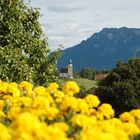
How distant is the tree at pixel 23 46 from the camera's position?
70.0 feet

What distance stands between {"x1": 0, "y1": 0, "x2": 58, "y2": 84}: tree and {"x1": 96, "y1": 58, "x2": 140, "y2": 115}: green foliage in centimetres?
3486

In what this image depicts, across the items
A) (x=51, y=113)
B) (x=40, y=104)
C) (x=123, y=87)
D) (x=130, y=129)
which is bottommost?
(x=123, y=87)

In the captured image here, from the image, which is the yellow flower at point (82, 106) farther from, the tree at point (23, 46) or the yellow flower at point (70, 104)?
the tree at point (23, 46)

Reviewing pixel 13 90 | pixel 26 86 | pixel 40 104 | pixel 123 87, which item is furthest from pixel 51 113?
pixel 123 87

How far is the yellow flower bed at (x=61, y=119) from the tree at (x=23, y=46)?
37.4 ft

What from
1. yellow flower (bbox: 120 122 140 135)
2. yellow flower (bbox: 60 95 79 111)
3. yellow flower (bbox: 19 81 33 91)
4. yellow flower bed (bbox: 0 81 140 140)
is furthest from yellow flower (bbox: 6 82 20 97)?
yellow flower (bbox: 120 122 140 135)

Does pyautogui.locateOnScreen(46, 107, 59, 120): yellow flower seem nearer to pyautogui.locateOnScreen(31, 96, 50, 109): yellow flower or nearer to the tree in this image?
pyautogui.locateOnScreen(31, 96, 50, 109): yellow flower

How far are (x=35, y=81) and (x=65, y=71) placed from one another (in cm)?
Answer: 17472

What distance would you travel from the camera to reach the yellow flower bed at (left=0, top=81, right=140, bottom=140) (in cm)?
Answer: 488

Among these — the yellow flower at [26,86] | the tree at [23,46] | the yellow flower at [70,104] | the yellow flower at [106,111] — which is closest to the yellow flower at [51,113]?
the yellow flower at [70,104]

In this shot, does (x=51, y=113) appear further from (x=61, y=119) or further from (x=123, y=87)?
(x=123, y=87)

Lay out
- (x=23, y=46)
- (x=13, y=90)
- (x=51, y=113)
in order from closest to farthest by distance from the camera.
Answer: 1. (x=51, y=113)
2. (x=13, y=90)
3. (x=23, y=46)

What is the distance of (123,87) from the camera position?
6231 cm

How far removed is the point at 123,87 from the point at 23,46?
40.1 metres
